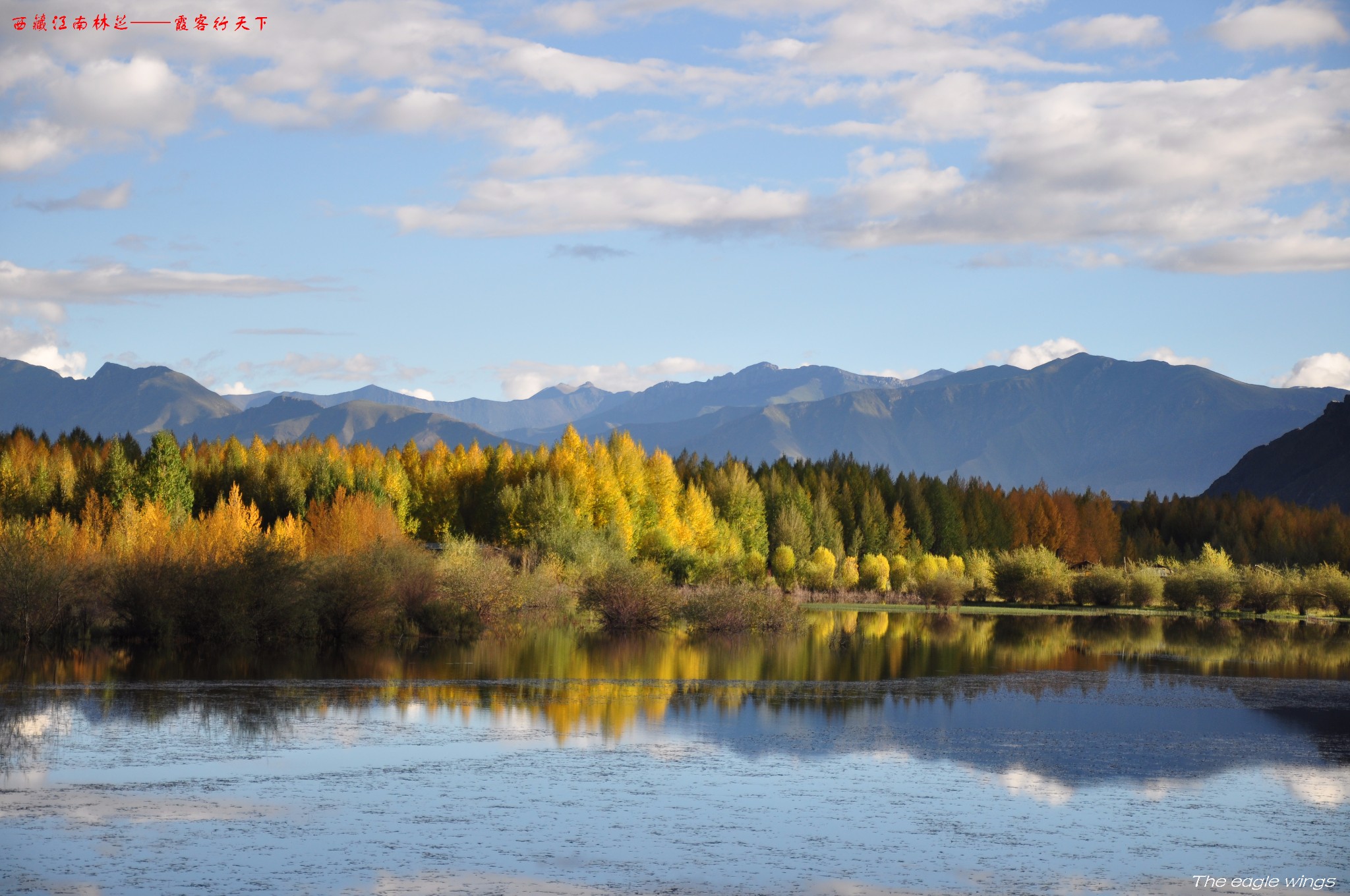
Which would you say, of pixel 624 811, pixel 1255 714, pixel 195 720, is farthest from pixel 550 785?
pixel 1255 714

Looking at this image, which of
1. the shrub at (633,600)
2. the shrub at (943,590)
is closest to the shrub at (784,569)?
the shrub at (943,590)

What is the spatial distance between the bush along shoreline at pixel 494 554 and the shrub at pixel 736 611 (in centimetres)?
9

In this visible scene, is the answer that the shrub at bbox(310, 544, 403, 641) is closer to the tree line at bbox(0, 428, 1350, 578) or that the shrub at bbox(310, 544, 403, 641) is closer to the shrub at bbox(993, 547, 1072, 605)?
the tree line at bbox(0, 428, 1350, 578)

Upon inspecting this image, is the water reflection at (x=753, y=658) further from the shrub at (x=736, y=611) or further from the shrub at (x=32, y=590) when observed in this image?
the shrub at (x=32, y=590)

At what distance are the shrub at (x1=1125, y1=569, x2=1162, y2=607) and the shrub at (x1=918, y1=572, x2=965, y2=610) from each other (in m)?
11.8

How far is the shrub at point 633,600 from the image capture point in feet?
173

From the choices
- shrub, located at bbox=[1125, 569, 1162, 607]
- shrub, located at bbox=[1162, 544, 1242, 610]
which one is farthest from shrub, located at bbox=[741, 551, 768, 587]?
shrub, located at bbox=[1162, 544, 1242, 610]

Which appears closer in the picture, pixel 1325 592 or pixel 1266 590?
pixel 1325 592

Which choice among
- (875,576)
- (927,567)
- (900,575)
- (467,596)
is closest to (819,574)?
(875,576)

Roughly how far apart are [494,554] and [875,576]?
3150cm

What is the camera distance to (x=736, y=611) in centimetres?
5303

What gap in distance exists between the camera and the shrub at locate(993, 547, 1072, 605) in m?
85.1

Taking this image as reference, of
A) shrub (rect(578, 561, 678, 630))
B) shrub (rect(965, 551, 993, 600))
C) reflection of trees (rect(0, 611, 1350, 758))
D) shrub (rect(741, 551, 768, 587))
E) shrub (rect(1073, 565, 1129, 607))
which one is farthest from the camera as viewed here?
shrub (rect(965, 551, 993, 600))

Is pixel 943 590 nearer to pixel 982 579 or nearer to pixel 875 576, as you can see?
pixel 982 579
